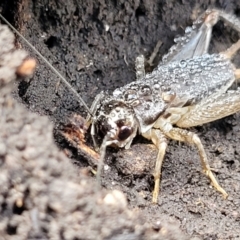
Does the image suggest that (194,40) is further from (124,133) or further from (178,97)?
(124,133)

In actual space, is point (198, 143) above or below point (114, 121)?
below

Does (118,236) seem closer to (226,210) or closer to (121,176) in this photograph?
(121,176)

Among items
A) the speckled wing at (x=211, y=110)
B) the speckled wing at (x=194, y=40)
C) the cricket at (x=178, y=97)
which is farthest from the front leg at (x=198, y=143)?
the speckled wing at (x=194, y=40)

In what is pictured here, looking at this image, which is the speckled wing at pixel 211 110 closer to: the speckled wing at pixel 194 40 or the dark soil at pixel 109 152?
the dark soil at pixel 109 152

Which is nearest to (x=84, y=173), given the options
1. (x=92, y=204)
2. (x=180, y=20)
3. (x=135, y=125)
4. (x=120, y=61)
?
(x=92, y=204)

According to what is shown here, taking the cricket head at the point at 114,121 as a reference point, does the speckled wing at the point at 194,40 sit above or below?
below

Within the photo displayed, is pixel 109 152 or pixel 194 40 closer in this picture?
pixel 109 152

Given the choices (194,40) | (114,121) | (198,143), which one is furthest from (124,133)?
(194,40)
